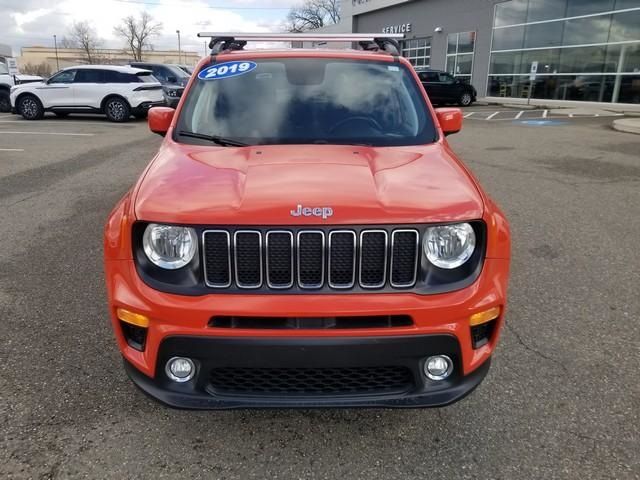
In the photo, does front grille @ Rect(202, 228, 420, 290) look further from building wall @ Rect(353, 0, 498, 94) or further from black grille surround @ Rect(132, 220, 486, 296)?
building wall @ Rect(353, 0, 498, 94)

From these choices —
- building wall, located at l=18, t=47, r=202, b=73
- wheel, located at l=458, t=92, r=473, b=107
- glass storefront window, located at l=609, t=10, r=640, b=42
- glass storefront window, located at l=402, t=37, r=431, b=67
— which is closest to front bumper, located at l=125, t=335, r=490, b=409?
glass storefront window, located at l=609, t=10, r=640, b=42

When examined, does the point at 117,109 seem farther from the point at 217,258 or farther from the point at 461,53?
the point at 461,53

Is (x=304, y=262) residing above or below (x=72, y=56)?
below

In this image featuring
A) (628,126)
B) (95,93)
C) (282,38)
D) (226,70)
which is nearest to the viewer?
(226,70)

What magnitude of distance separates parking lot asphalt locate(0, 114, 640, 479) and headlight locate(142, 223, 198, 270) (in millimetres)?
931

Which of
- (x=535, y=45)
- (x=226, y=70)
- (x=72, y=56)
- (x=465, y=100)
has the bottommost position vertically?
(x=465, y=100)

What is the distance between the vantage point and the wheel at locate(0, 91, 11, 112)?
776 inches

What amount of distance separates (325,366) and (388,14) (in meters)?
41.4

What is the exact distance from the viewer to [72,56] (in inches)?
3777

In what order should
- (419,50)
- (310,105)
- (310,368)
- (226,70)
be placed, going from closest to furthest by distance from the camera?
1. (310,368)
2. (310,105)
3. (226,70)
4. (419,50)

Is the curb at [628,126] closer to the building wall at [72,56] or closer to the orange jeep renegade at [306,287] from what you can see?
the orange jeep renegade at [306,287]

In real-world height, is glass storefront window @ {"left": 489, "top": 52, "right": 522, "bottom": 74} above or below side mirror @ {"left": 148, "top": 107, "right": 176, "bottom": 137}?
above

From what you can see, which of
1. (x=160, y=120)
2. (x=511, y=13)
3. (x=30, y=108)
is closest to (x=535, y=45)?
(x=511, y=13)

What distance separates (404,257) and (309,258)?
1.31 ft
